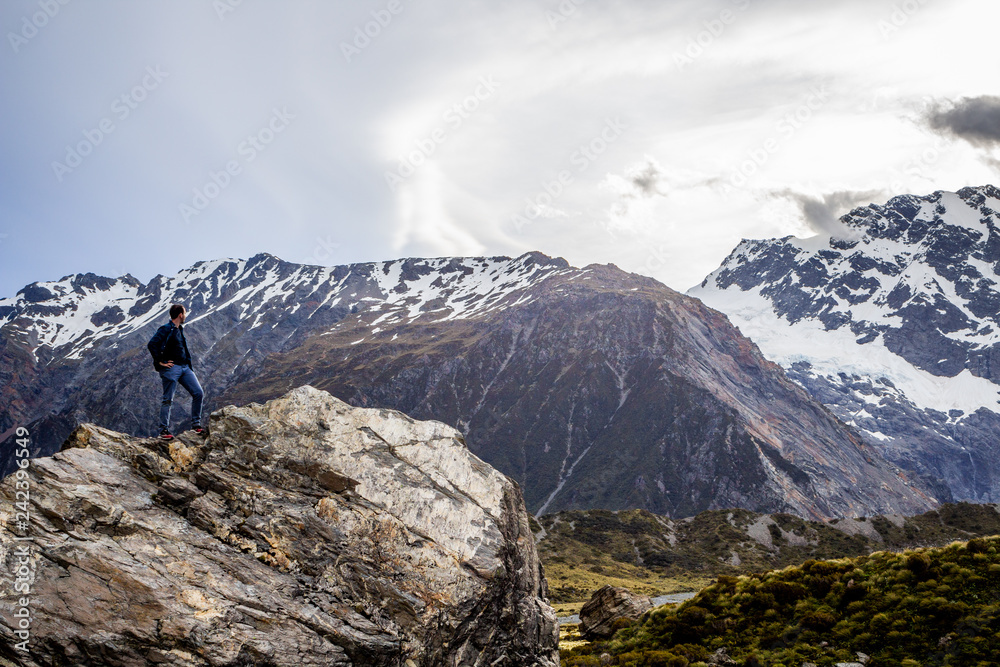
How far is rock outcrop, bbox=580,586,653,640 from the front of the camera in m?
38.0

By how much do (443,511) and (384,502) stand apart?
2.01m

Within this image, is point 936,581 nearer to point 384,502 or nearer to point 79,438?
point 384,502

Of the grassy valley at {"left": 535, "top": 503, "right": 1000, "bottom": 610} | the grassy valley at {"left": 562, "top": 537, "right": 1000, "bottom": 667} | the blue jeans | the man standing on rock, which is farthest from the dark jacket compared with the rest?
the grassy valley at {"left": 535, "top": 503, "right": 1000, "bottom": 610}

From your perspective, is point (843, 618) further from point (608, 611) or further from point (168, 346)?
point (168, 346)

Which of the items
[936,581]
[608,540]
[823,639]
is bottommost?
[608,540]

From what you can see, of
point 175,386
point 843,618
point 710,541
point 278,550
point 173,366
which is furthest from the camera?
point 710,541

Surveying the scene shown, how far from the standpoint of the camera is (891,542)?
5438 inches

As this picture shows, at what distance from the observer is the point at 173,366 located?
63.6 feet

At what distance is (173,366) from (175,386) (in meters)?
0.74

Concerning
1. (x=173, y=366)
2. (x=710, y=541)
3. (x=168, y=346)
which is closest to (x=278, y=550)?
(x=173, y=366)

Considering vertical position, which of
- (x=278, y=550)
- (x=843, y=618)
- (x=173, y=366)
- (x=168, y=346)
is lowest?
(x=843, y=618)

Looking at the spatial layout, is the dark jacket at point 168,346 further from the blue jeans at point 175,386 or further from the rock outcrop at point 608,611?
the rock outcrop at point 608,611

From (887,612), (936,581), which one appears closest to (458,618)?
(887,612)

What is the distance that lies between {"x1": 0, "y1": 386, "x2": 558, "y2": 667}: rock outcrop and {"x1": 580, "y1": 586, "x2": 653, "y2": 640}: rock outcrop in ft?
64.6
